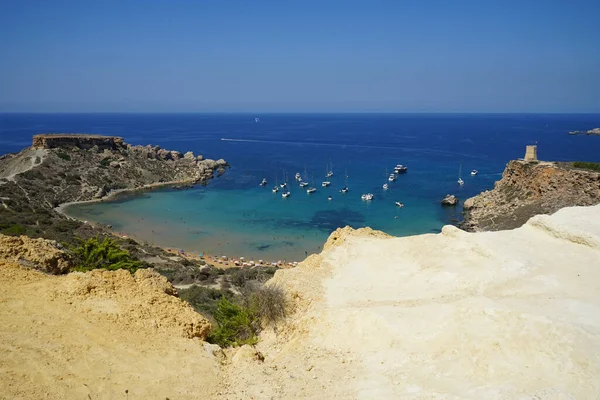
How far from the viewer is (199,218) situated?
55.9 metres

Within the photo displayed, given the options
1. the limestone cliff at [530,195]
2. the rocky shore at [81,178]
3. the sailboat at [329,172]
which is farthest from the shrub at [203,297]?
the sailboat at [329,172]

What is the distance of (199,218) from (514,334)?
159 feet

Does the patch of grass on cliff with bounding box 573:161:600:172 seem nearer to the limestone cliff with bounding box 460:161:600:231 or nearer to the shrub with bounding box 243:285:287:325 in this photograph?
the limestone cliff with bounding box 460:161:600:231

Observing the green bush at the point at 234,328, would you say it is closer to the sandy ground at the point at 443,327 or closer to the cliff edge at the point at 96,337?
the sandy ground at the point at 443,327

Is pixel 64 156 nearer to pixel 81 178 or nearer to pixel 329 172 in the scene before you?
pixel 81 178

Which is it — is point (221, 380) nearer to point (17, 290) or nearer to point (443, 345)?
point (443, 345)

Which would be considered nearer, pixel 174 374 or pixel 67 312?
pixel 174 374

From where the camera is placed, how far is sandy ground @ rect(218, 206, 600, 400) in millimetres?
10742

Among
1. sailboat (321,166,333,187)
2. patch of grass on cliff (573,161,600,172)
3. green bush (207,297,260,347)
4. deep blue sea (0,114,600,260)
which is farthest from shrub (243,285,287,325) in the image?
sailboat (321,166,333,187)

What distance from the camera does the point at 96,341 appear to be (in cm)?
1143

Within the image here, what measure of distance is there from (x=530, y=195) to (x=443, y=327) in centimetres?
4546

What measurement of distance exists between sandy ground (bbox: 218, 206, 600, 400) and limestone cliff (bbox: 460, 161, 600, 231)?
2798cm

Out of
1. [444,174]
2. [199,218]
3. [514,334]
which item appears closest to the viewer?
[514,334]

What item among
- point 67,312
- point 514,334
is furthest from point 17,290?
point 514,334
